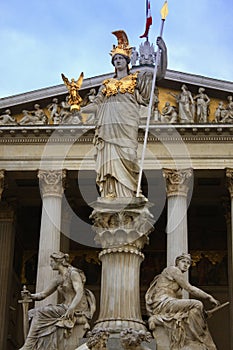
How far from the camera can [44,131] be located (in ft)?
97.8

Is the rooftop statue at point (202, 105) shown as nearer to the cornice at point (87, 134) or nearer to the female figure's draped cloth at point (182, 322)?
the cornice at point (87, 134)

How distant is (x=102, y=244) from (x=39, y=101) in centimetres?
2265

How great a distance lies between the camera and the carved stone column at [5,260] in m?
30.8

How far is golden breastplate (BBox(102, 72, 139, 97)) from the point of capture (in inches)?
394

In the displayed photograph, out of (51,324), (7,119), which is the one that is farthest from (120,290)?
(7,119)

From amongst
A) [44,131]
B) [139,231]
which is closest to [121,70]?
[139,231]

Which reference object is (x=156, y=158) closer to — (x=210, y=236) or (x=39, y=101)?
(x=39, y=101)

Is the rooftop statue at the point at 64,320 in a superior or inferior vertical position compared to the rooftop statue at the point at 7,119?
inferior

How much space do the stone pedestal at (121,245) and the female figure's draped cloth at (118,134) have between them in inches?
13.2

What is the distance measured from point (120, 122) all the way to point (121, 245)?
180 cm

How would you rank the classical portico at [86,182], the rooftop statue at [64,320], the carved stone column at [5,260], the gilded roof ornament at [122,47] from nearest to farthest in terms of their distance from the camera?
1. the rooftop statue at [64,320]
2. the gilded roof ornament at [122,47]
3. the classical portico at [86,182]
4. the carved stone column at [5,260]

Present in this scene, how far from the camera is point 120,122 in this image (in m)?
9.76

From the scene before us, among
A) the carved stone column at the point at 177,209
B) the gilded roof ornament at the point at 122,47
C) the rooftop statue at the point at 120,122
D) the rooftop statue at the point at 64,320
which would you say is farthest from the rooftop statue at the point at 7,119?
the rooftop statue at the point at 64,320

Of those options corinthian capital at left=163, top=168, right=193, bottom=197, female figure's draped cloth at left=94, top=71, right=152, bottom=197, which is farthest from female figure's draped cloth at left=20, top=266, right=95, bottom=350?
corinthian capital at left=163, top=168, right=193, bottom=197
